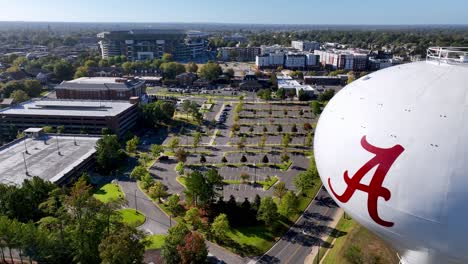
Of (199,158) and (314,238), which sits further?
(199,158)

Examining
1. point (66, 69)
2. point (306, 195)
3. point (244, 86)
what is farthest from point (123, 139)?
point (66, 69)

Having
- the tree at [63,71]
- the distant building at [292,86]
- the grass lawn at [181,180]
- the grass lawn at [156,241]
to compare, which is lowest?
the grass lawn at [156,241]

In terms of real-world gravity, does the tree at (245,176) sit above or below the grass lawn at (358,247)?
above

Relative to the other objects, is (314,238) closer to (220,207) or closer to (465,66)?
(220,207)

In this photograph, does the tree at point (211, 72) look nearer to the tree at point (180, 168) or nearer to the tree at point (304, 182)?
the tree at point (180, 168)

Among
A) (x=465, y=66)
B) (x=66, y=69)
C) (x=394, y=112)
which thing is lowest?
(x=66, y=69)

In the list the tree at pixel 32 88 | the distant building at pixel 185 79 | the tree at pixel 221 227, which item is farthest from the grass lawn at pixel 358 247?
the tree at pixel 32 88

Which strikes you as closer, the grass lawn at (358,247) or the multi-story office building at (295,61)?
the grass lawn at (358,247)
